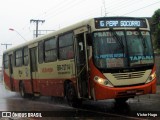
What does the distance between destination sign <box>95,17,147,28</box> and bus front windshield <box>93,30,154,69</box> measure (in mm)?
286

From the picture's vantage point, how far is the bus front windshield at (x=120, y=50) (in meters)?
13.5

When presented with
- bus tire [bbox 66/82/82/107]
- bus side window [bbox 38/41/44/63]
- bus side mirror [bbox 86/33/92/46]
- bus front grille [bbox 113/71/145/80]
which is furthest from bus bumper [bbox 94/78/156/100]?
bus side window [bbox 38/41/44/63]

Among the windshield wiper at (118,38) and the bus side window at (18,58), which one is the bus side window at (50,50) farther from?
the bus side window at (18,58)

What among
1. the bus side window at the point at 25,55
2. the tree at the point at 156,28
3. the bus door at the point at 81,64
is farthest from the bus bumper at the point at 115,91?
the tree at the point at 156,28

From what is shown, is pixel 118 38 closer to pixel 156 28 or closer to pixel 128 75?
pixel 128 75

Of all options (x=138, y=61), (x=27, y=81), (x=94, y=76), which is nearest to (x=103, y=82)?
(x=94, y=76)

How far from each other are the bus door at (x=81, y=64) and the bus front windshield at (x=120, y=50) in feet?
2.23

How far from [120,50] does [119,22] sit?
1.08 meters

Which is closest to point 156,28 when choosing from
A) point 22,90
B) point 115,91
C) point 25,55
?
point 25,55

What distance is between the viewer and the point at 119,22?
46.4 ft

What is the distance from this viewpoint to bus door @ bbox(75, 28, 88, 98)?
1428 centimetres

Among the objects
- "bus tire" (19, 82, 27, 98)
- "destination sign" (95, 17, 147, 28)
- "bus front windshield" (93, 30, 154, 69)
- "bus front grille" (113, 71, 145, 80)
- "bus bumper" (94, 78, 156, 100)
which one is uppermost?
"destination sign" (95, 17, 147, 28)

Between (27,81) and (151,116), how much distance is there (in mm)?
11454

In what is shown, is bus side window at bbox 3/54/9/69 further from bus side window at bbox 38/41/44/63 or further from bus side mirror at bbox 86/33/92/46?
bus side mirror at bbox 86/33/92/46
